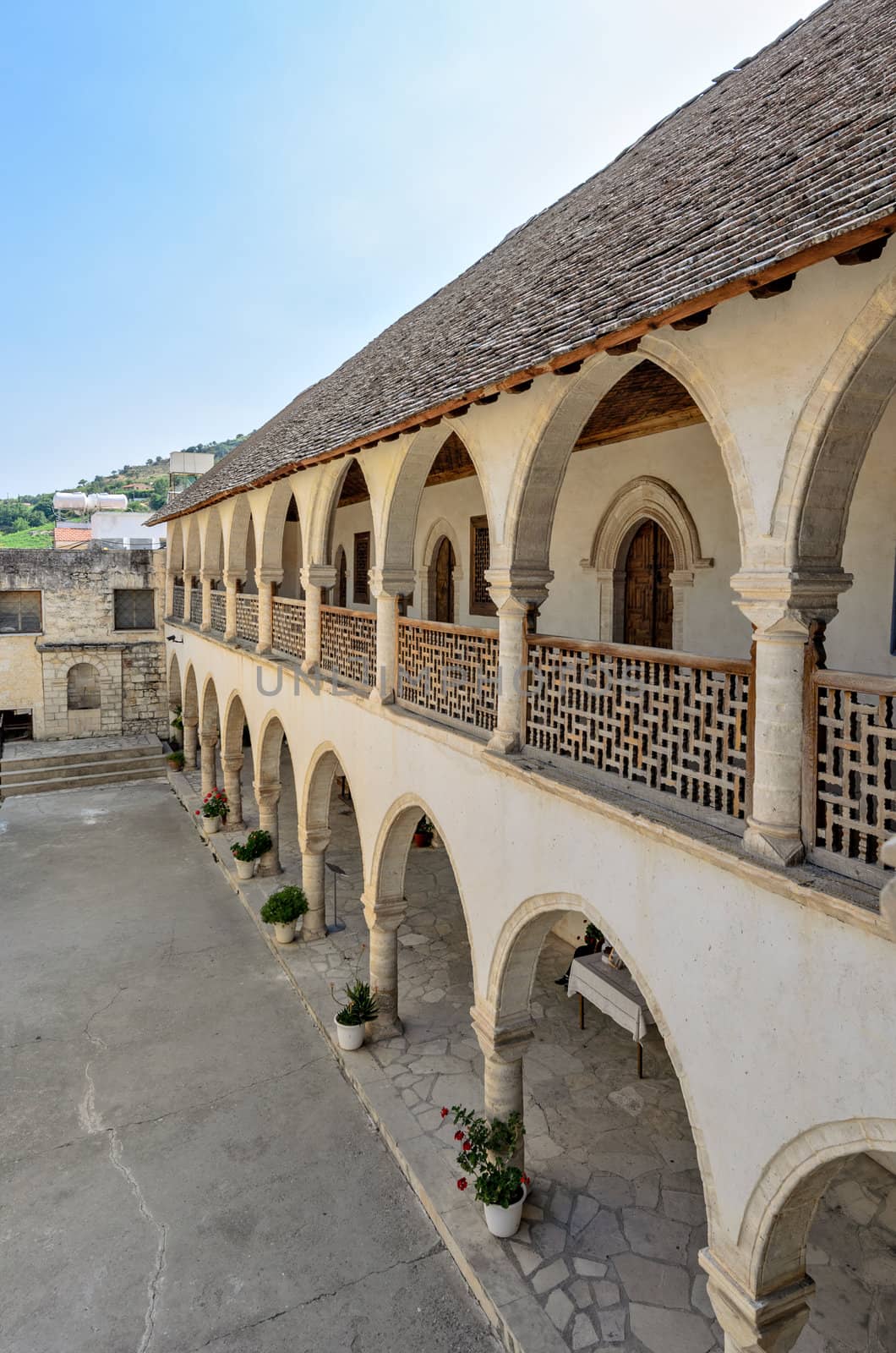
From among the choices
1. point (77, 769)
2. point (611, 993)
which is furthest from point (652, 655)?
point (77, 769)

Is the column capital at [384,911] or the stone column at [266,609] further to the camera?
the stone column at [266,609]

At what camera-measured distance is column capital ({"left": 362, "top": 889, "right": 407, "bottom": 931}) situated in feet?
29.1

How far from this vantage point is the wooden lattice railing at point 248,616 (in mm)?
13570

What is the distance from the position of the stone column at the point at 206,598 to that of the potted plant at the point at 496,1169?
12.1 meters

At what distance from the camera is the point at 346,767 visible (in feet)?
30.4

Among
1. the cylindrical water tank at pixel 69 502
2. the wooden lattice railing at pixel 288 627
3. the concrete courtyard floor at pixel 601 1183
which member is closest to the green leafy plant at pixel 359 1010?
Result: the concrete courtyard floor at pixel 601 1183

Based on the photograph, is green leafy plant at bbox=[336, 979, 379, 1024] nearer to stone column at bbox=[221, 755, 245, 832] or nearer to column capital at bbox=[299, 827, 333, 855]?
column capital at bbox=[299, 827, 333, 855]

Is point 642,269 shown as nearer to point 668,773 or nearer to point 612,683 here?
point 612,683

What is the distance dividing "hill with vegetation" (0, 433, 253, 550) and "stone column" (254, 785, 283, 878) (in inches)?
1768

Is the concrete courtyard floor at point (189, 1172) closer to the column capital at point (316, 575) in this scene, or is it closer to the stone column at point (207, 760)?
the column capital at point (316, 575)

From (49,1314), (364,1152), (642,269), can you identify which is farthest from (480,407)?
(49,1314)

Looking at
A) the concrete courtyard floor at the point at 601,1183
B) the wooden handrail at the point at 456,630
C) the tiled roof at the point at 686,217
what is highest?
the tiled roof at the point at 686,217

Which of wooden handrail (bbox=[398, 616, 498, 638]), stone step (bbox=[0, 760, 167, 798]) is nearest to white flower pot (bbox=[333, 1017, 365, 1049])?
wooden handrail (bbox=[398, 616, 498, 638])

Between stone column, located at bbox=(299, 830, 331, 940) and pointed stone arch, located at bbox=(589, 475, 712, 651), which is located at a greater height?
pointed stone arch, located at bbox=(589, 475, 712, 651)
